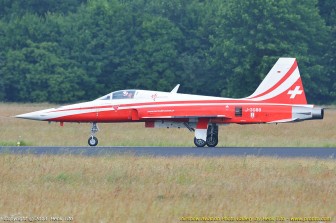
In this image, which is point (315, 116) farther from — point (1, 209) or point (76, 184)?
point (1, 209)

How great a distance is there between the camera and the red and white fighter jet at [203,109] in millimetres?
29609

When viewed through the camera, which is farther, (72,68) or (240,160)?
(72,68)

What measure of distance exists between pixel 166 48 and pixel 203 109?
4118cm

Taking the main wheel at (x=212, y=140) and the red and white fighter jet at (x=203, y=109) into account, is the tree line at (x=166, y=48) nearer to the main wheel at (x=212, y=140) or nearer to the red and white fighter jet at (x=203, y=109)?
the red and white fighter jet at (x=203, y=109)

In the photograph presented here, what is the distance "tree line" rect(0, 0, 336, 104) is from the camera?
2628 inches

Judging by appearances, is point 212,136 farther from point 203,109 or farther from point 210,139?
point 203,109

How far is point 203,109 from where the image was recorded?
29.7 metres

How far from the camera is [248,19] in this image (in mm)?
67250

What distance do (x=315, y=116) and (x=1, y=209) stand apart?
1525 centimetres

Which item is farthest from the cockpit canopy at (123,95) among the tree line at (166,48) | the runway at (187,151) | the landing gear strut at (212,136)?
the tree line at (166,48)

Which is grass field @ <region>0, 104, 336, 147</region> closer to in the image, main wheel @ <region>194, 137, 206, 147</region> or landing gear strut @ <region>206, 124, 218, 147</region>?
landing gear strut @ <region>206, 124, 218, 147</region>

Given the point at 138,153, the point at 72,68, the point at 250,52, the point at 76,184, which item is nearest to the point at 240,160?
the point at 138,153

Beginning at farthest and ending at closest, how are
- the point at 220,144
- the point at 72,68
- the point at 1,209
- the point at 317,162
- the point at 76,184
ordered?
the point at 72,68
the point at 220,144
the point at 317,162
the point at 76,184
the point at 1,209

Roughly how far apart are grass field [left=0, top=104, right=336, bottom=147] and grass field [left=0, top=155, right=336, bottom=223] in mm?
8758
